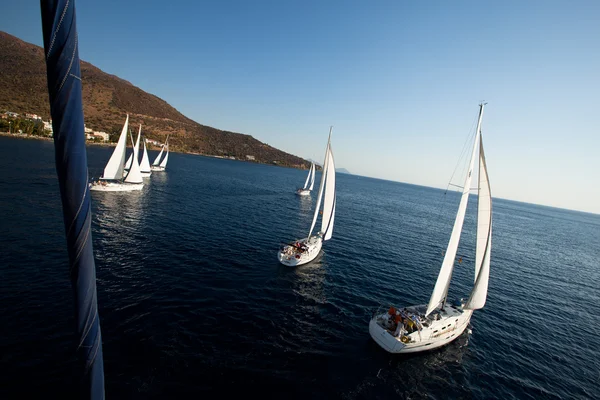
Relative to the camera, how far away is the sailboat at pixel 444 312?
20.0 m

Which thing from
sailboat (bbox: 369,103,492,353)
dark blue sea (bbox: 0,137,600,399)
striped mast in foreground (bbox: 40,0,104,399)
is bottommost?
dark blue sea (bbox: 0,137,600,399)

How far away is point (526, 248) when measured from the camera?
2579 inches

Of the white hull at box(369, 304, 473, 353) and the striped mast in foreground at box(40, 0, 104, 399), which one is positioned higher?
the striped mast in foreground at box(40, 0, 104, 399)

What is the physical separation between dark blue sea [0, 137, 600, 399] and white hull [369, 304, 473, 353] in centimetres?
88

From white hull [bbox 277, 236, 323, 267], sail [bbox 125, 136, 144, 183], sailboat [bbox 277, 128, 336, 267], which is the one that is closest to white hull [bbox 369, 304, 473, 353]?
white hull [bbox 277, 236, 323, 267]

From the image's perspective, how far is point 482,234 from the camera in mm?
21016

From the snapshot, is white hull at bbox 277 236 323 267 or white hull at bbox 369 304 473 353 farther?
white hull at bbox 277 236 323 267

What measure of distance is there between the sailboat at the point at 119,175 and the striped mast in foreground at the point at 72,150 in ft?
191

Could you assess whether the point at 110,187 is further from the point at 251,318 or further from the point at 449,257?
the point at 449,257

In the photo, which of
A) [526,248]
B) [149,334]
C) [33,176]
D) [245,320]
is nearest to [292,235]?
[245,320]

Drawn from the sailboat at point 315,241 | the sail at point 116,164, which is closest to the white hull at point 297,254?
the sailboat at point 315,241

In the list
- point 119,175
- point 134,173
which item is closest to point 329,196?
point 119,175

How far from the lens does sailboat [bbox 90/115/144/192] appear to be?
182 ft

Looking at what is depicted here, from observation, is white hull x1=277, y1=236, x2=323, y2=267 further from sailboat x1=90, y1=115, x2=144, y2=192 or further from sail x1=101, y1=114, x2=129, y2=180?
sail x1=101, y1=114, x2=129, y2=180
